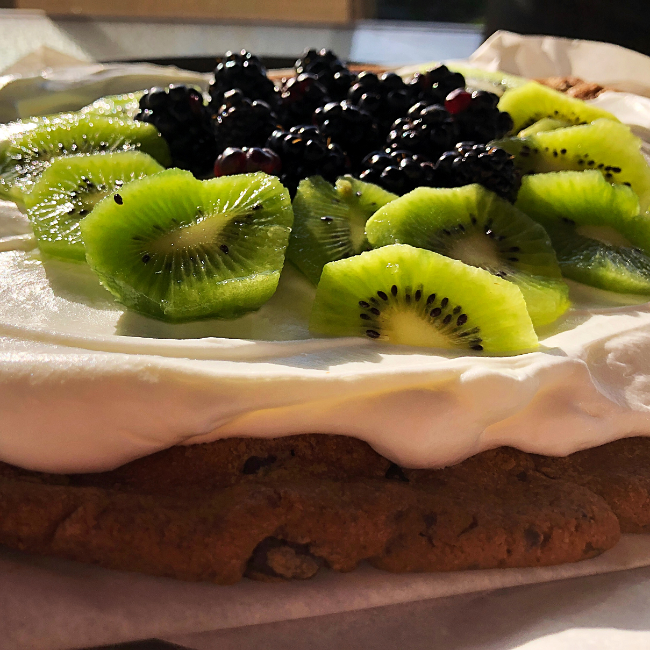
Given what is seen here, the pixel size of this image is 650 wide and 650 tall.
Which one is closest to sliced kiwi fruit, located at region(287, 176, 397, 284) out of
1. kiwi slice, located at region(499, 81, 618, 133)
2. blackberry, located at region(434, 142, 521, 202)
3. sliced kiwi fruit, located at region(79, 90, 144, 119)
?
blackberry, located at region(434, 142, 521, 202)

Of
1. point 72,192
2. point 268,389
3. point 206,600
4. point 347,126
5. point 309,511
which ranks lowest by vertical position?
point 206,600

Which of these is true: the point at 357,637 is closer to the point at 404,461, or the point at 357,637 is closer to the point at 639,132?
the point at 404,461

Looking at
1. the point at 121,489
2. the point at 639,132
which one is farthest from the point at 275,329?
the point at 639,132

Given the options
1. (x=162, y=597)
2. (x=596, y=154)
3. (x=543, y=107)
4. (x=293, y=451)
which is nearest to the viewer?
(x=162, y=597)

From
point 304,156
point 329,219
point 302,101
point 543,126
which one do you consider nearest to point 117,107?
point 302,101

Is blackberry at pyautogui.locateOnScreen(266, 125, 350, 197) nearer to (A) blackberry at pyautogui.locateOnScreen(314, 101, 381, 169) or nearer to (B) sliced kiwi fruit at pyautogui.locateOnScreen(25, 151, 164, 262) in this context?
(A) blackberry at pyautogui.locateOnScreen(314, 101, 381, 169)

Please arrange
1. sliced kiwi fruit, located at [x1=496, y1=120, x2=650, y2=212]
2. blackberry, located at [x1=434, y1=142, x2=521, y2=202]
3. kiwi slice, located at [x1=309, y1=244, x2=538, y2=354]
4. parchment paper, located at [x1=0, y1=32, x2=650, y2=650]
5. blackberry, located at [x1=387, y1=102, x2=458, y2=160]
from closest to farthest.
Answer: parchment paper, located at [x1=0, y1=32, x2=650, y2=650], kiwi slice, located at [x1=309, y1=244, x2=538, y2=354], blackberry, located at [x1=434, y1=142, x2=521, y2=202], blackberry, located at [x1=387, y1=102, x2=458, y2=160], sliced kiwi fruit, located at [x1=496, y1=120, x2=650, y2=212]

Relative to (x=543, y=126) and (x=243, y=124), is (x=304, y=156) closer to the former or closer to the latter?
(x=243, y=124)
